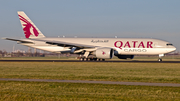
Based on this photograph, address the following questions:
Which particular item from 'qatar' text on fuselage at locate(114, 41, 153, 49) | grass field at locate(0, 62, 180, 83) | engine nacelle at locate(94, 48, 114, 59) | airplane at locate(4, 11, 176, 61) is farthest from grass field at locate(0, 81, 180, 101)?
'qatar' text on fuselage at locate(114, 41, 153, 49)

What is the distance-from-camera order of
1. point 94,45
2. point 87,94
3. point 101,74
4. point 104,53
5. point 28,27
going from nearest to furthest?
point 87,94 → point 101,74 → point 104,53 → point 94,45 → point 28,27

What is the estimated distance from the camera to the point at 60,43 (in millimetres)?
55812

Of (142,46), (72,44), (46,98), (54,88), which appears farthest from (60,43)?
(46,98)

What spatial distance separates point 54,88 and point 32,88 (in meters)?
1.33

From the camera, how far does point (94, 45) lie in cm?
5706

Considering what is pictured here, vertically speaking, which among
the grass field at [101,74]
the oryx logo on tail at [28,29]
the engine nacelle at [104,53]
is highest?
the oryx logo on tail at [28,29]

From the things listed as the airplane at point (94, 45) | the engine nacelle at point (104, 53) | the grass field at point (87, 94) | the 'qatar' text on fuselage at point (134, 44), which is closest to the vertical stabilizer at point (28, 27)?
the airplane at point (94, 45)

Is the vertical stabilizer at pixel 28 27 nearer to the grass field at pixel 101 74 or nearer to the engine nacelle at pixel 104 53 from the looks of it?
the engine nacelle at pixel 104 53

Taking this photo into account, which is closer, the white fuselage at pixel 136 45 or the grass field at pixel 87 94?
the grass field at pixel 87 94

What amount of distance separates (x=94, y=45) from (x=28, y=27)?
51.1ft

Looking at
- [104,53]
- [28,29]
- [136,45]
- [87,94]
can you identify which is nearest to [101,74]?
[87,94]

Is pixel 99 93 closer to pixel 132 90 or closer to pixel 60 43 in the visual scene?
pixel 132 90

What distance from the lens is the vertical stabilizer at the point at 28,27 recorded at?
2397 inches

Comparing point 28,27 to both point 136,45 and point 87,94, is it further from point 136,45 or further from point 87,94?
point 87,94
